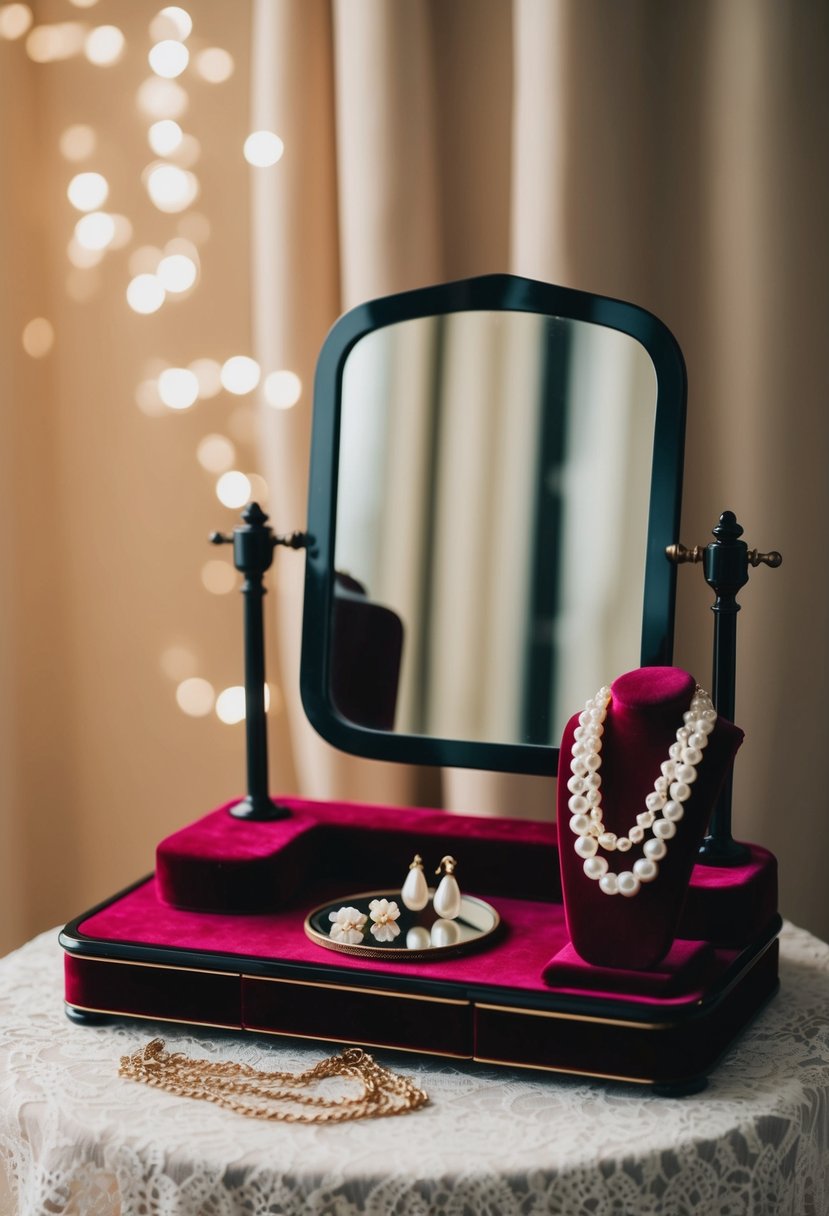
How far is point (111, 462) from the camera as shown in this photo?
146 cm

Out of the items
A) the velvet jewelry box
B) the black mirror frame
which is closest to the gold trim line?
the velvet jewelry box

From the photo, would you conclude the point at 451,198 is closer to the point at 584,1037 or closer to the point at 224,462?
A: the point at 224,462

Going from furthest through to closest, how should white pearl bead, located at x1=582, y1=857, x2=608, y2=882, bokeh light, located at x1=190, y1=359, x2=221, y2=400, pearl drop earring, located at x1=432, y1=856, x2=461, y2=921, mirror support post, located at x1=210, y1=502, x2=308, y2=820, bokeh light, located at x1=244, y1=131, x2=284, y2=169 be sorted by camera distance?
bokeh light, located at x1=190, y1=359, x2=221, y2=400 < bokeh light, located at x1=244, y1=131, x2=284, y2=169 < mirror support post, located at x1=210, y1=502, x2=308, y2=820 < pearl drop earring, located at x1=432, y1=856, x2=461, y2=921 < white pearl bead, located at x1=582, y1=857, x2=608, y2=882

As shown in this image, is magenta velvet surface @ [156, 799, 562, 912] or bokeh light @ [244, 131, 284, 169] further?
bokeh light @ [244, 131, 284, 169]

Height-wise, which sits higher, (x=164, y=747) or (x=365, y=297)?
(x=365, y=297)

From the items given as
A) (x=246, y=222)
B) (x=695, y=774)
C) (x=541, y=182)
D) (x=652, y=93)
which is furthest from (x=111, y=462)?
(x=695, y=774)

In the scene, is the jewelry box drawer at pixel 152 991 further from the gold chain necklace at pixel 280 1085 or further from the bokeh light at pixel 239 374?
the bokeh light at pixel 239 374

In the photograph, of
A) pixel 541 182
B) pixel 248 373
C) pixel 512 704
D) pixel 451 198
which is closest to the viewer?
pixel 512 704

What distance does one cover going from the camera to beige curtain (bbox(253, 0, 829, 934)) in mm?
1155

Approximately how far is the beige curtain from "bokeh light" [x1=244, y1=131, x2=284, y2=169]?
0.05 feet

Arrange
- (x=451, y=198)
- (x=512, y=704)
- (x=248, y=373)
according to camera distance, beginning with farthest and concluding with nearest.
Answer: (x=248, y=373)
(x=451, y=198)
(x=512, y=704)

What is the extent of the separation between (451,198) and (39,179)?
0.50 meters

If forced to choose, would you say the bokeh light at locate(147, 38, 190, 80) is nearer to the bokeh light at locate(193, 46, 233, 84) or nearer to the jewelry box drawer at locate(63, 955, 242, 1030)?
the bokeh light at locate(193, 46, 233, 84)

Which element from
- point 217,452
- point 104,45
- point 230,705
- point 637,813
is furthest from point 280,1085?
point 104,45
